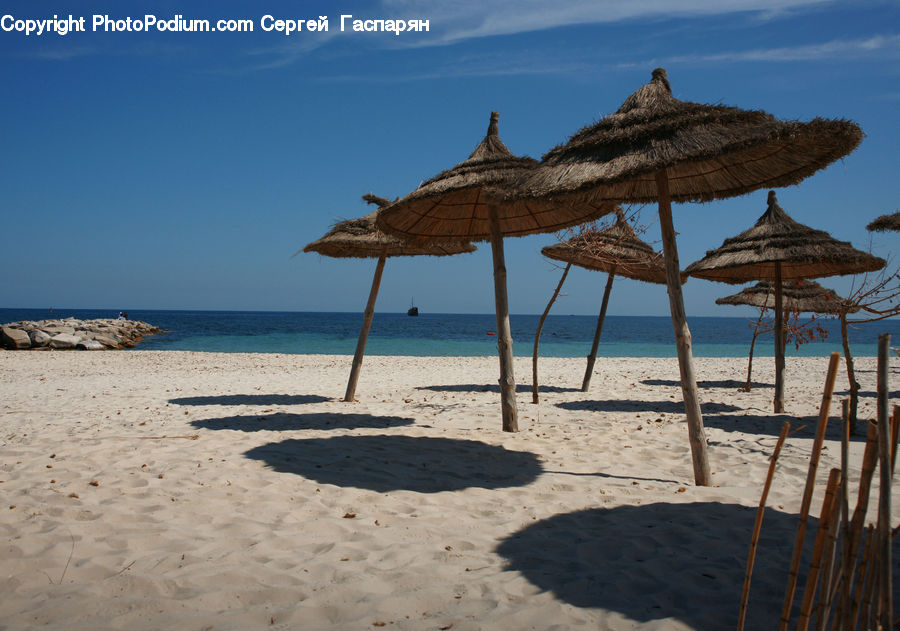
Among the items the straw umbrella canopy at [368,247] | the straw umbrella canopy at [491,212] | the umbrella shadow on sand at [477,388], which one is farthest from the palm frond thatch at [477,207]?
the umbrella shadow on sand at [477,388]

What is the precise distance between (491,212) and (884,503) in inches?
196

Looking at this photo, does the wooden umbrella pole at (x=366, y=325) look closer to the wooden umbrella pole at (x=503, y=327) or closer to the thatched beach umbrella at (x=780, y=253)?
the wooden umbrella pole at (x=503, y=327)

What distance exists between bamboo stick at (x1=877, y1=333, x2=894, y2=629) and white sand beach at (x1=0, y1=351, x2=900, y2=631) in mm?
886

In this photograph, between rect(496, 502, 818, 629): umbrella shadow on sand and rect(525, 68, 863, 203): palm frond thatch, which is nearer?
rect(496, 502, 818, 629): umbrella shadow on sand

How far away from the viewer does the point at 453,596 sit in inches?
98.8

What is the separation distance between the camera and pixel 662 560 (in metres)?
2.85

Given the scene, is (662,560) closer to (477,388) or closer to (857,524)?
(857,524)

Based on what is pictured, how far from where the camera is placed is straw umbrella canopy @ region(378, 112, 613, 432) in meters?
5.50

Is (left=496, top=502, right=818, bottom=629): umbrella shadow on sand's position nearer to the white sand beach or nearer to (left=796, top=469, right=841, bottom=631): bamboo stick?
the white sand beach

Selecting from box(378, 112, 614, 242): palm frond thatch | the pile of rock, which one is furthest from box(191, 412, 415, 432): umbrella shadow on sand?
the pile of rock

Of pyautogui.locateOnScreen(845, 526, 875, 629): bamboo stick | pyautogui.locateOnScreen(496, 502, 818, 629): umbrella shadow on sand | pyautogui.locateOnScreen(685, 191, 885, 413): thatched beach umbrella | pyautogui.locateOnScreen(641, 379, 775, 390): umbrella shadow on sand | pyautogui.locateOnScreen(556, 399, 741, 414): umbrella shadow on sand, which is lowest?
pyautogui.locateOnScreen(641, 379, 775, 390): umbrella shadow on sand

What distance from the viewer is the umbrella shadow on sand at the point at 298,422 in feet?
20.7

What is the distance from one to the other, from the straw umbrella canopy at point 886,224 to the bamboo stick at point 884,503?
8.87 m

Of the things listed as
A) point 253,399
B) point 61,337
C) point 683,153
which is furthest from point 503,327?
point 61,337
